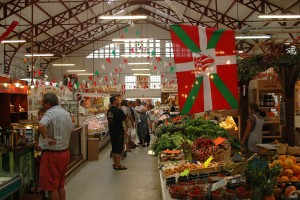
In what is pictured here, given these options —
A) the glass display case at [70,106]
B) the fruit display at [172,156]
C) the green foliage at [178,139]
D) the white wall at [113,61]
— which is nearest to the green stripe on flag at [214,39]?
the fruit display at [172,156]

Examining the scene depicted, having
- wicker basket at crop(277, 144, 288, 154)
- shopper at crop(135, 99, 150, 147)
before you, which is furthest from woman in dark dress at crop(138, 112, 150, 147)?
wicker basket at crop(277, 144, 288, 154)

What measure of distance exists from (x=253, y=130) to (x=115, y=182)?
273 centimetres

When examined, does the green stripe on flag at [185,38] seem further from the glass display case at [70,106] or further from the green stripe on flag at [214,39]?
the glass display case at [70,106]

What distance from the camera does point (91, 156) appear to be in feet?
31.4

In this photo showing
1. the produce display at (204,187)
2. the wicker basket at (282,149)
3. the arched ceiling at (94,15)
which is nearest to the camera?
the produce display at (204,187)

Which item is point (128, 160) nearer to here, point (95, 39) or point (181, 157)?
point (181, 157)

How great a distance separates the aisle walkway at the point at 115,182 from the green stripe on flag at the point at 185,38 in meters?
3.63

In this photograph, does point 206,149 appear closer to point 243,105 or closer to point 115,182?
point 115,182

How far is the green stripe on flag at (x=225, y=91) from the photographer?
2.95 metres

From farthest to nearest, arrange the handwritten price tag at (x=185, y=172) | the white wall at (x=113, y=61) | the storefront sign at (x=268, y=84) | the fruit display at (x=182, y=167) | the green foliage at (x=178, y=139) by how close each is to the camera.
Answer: the white wall at (x=113, y=61)
the storefront sign at (x=268, y=84)
the green foliage at (x=178, y=139)
the fruit display at (x=182, y=167)
the handwritten price tag at (x=185, y=172)

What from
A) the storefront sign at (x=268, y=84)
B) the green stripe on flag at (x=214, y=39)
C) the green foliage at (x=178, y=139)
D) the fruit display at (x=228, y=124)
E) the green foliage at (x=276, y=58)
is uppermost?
the green foliage at (x=276, y=58)

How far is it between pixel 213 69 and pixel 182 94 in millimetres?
325

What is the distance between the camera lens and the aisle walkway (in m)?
6.12

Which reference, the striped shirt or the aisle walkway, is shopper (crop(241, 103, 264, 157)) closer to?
the aisle walkway
